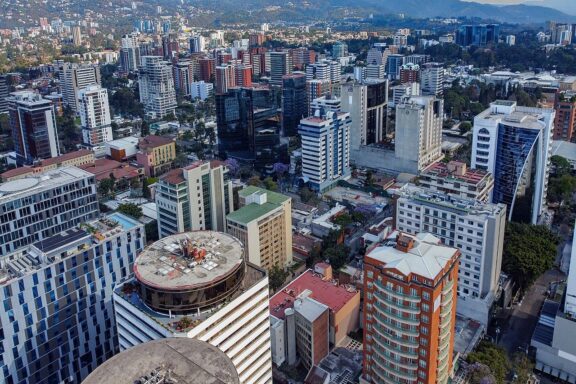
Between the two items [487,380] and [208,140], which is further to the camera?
[208,140]

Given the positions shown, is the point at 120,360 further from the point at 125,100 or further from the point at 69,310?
the point at 125,100

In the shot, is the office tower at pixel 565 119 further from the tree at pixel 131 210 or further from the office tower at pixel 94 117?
the office tower at pixel 94 117

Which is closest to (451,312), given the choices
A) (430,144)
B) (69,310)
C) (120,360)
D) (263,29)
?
(120,360)

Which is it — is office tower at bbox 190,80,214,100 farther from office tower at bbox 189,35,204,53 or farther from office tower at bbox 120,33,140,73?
office tower at bbox 189,35,204,53

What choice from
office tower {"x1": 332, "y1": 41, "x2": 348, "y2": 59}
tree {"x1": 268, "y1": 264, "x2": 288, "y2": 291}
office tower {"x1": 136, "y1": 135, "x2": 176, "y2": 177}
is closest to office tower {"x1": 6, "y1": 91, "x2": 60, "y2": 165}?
office tower {"x1": 136, "y1": 135, "x2": 176, "y2": 177}

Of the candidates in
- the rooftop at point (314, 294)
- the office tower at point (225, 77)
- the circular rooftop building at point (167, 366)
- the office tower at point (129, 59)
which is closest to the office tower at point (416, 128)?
the rooftop at point (314, 294)
